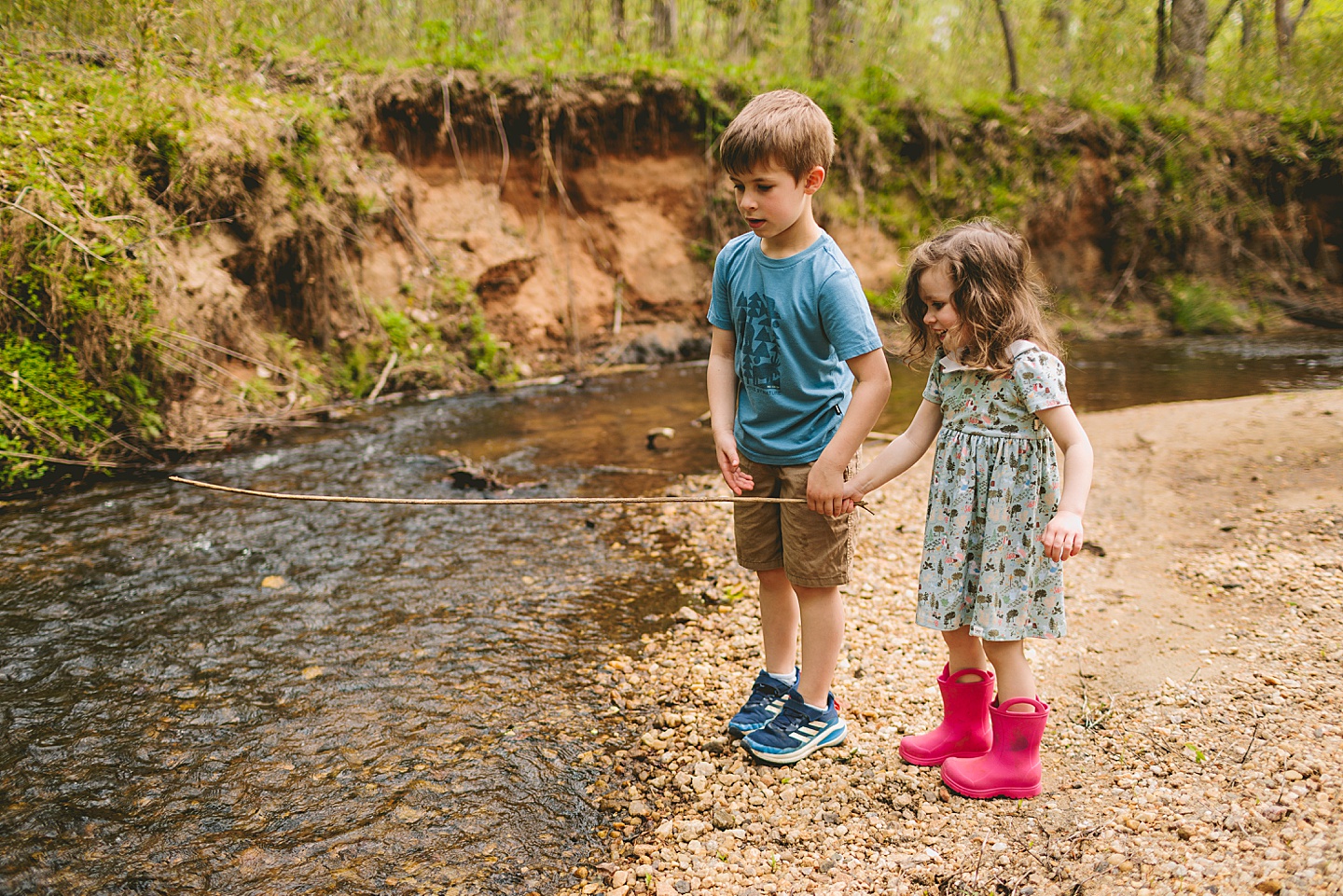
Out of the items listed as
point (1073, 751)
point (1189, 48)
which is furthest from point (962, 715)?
point (1189, 48)

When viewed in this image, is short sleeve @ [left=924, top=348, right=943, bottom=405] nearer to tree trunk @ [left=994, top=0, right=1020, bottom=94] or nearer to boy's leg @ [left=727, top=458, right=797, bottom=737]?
boy's leg @ [left=727, top=458, right=797, bottom=737]

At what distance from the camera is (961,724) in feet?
8.20

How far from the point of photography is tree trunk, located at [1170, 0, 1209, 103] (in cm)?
1263

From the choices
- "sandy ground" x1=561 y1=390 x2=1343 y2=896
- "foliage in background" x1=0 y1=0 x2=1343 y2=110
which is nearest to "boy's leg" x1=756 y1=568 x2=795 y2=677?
"sandy ground" x1=561 y1=390 x2=1343 y2=896

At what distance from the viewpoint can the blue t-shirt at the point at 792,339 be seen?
230 centimetres

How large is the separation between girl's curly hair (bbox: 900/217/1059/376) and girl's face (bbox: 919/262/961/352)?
0.01 meters

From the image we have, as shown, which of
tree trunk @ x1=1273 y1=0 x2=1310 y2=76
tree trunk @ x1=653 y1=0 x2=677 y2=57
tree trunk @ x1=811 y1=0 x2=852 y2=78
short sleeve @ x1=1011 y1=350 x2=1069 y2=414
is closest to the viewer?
short sleeve @ x1=1011 y1=350 x2=1069 y2=414

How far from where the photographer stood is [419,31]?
955 centimetres

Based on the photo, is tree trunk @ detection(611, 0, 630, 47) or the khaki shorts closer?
the khaki shorts

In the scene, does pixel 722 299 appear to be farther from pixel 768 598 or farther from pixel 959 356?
pixel 768 598

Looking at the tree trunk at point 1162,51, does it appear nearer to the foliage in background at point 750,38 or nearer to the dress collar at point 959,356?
the foliage in background at point 750,38

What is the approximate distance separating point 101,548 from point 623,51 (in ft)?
26.7

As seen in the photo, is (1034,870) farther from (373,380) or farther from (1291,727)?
(373,380)

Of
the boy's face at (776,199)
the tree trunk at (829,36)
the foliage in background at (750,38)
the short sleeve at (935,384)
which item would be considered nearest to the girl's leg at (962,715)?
the short sleeve at (935,384)
